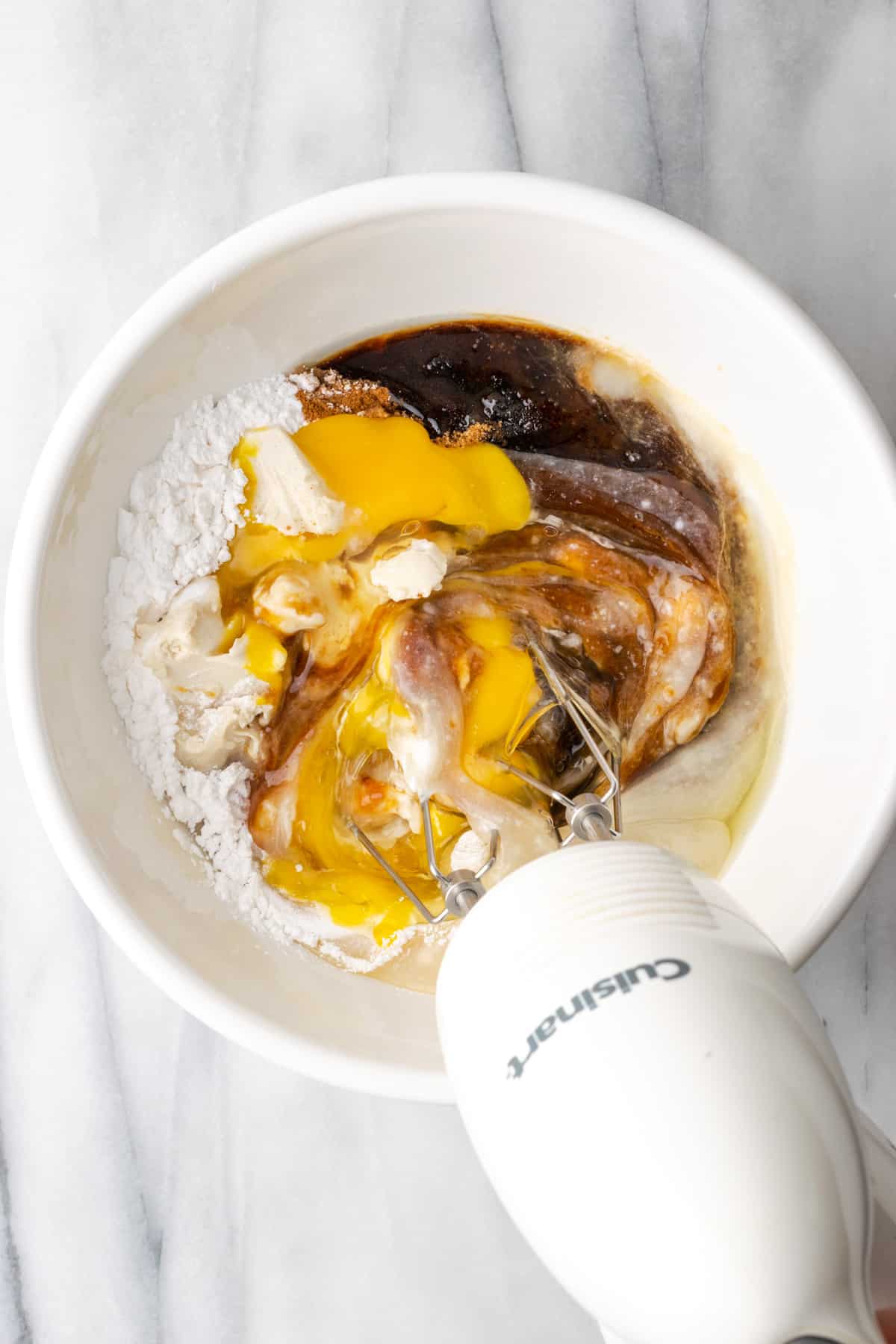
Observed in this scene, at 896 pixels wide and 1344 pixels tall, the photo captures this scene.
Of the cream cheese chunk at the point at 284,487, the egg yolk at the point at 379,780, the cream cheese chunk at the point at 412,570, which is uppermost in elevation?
the cream cheese chunk at the point at 284,487

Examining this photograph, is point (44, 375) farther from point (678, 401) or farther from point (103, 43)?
point (678, 401)

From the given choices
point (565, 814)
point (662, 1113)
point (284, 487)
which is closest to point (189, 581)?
point (284, 487)

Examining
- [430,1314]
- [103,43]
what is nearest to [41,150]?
[103,43]

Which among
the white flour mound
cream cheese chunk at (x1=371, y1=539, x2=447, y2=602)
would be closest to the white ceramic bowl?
the white flour mound

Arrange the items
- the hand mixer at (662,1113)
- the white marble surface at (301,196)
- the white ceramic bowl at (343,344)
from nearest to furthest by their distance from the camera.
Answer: the hand mixer at (662,1113)
the white ceramic bowl at (343,344)
the white marble surface at (301,196)

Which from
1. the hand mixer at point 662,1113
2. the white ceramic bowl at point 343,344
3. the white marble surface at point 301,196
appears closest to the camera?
the hand mixer at point 662,1113

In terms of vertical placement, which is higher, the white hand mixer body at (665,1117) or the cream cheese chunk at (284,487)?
the cream cheese chunk at (284,487)

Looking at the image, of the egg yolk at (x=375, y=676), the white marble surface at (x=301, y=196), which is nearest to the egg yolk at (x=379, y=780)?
the egg yolk at (x=375, y=676)

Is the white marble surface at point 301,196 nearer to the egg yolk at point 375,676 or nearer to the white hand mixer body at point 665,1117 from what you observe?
the egg yolk at point 375,676

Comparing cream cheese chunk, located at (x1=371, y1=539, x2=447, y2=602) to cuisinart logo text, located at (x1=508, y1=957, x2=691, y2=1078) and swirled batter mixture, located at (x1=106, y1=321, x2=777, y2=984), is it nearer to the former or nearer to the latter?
swirled batter mixture, located at (x1=106, y1=321, x2=777, y2=984)
